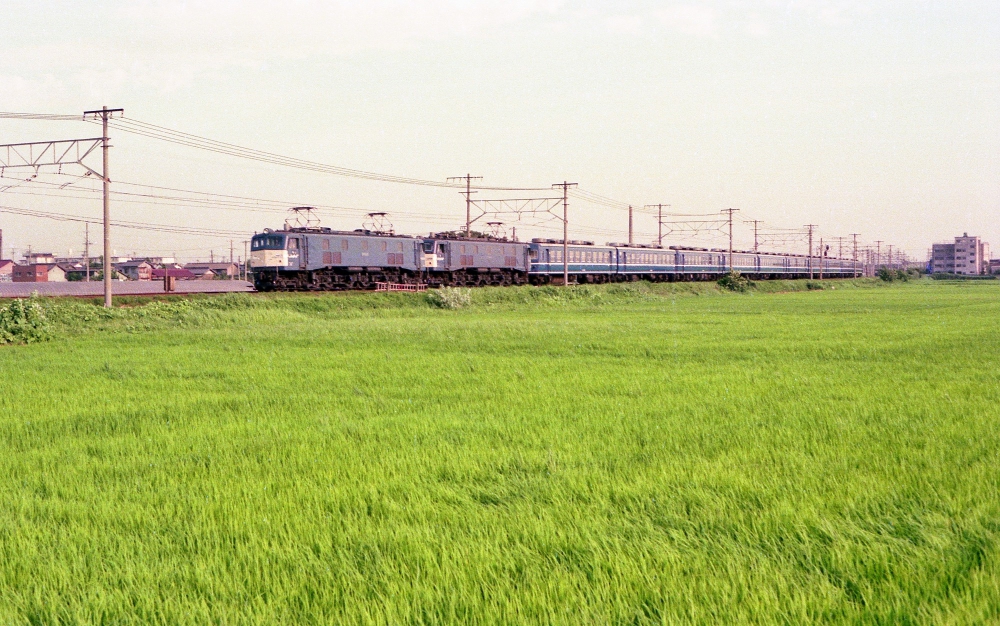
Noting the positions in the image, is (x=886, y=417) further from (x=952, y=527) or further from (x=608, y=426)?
(x=952, y=527)

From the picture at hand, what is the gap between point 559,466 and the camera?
7.85 metres

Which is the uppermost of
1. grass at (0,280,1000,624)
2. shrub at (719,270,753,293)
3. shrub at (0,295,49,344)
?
shrub at (719,270,753,293)

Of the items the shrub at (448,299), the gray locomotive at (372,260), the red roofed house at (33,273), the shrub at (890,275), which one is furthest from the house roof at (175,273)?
the shrub at (890,275)

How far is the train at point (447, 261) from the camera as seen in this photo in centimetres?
4412

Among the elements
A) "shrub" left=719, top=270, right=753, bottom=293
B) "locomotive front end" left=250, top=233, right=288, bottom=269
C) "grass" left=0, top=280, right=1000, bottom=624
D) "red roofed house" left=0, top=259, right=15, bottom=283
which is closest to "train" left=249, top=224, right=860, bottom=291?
"locomotive front end" left=250, top=233, right=288, bottom=269

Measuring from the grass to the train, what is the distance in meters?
28.0

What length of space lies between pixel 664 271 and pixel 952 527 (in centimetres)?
6901

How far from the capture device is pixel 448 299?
143ft

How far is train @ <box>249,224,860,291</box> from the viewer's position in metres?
44.1

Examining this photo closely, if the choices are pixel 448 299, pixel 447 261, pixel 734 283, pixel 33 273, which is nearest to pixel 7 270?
pixel 33 273

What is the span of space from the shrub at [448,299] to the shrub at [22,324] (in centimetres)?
2029

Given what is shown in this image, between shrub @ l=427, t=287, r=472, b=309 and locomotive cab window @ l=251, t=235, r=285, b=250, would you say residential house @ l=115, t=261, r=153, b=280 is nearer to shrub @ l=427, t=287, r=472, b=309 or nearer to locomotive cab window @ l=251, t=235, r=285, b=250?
locomotive cab window @ l=251, t=235, r=285, b=250

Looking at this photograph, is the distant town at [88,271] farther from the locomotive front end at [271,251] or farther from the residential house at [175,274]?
the locomotive front end at [271,251]

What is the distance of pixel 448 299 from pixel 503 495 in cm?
3670
